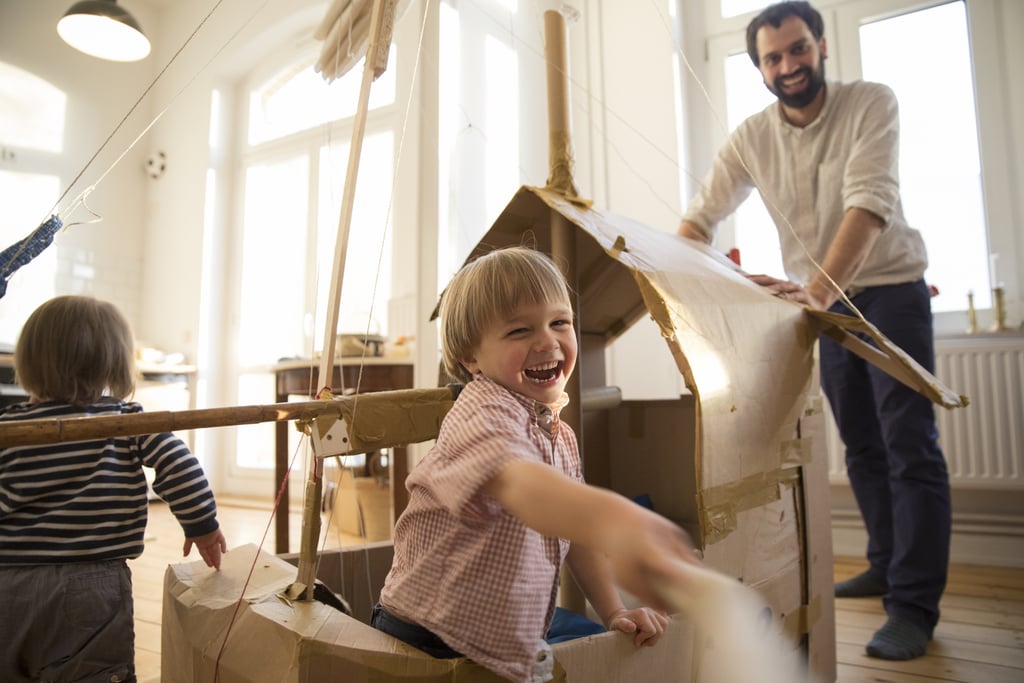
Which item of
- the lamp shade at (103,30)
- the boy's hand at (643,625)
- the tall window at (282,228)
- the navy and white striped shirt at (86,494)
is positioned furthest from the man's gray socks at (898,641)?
the lamp shade at (103,30)

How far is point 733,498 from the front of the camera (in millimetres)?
701

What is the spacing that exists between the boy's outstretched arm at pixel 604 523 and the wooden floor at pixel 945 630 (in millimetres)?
880

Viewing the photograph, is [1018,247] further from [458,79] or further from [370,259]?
[370,259]

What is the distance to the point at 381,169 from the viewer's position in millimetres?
2822

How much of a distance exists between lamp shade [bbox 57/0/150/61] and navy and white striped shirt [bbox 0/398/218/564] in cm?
188

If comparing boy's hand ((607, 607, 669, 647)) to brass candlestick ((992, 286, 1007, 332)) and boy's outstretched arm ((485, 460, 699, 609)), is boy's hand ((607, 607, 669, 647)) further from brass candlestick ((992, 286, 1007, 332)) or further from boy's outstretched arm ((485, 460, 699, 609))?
brass candlestick ((992, 286, 1007, 332))

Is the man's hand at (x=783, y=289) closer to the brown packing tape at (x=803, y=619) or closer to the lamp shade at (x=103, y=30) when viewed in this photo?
the brown packing tape at (x=803, y=619)

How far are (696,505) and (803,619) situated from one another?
21cm

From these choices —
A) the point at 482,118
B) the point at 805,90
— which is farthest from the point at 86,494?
the point at 482,118

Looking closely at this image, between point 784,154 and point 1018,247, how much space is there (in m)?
1.10

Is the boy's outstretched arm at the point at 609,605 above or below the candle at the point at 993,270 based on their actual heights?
below

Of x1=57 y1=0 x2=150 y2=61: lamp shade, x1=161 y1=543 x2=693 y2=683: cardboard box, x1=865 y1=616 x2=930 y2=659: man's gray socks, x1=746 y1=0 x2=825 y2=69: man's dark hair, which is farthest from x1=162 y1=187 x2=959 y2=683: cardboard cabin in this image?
x1=57 y1=0 x2=150 y2=61: lamp shade

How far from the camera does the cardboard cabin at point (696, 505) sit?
57cm

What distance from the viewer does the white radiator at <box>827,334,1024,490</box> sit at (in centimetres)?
178
